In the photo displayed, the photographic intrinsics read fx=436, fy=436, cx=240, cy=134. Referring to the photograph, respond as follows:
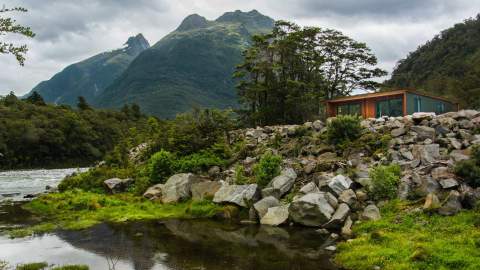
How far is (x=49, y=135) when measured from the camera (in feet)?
367

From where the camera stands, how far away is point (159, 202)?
108 ft

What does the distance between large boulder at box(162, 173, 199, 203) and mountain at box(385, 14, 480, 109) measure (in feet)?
217

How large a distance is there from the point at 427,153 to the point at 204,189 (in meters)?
15.4

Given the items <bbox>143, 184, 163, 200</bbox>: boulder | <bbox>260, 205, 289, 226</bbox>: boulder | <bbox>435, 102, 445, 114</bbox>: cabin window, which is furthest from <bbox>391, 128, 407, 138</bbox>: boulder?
<bbox>143, 184, 163, 200</bbox>: boulder

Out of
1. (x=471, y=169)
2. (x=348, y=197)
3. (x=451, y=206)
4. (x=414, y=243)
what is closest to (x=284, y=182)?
(x=348, y=197)

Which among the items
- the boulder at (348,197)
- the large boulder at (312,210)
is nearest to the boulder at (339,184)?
the boulder at (348,197)

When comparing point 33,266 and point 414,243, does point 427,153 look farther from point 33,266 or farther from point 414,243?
point 33,266

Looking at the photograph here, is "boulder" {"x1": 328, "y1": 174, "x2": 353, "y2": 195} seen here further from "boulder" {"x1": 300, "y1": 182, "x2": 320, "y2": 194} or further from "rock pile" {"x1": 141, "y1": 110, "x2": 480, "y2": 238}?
"boulder" {"x1": 300, "y1": 182, "x2": 320, "y2": 194}

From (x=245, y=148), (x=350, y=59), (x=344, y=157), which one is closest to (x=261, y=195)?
(x=344, y=157)

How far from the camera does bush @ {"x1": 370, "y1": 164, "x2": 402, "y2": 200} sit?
24234mm

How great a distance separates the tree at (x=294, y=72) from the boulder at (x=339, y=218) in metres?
26.9

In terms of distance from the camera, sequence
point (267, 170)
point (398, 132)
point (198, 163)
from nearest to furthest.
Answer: point (267, 170) → point (398, 132) → point (198, 163)

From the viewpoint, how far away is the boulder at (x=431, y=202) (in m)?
21.0

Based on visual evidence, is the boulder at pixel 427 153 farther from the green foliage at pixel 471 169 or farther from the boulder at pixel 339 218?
the boulder at pixel 339 218
